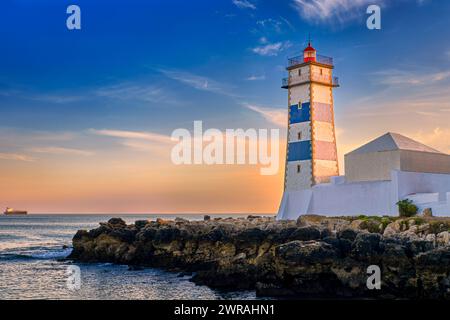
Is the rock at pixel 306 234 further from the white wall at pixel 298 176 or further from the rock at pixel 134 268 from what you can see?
the white wall at pixel 298 176

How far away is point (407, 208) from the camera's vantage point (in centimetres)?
2352

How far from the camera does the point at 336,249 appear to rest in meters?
16.7

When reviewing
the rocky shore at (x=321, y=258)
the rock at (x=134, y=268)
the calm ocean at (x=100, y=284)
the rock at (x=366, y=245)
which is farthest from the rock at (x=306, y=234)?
the rock at (x=134, y=268)

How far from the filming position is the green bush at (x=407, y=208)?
76.7 feet

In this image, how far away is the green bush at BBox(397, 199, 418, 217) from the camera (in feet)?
76.7

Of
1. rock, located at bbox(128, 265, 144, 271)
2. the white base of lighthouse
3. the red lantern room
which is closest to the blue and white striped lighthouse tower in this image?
the red lantern room

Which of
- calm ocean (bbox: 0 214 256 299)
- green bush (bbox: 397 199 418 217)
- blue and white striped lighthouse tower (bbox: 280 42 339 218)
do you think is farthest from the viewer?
blue and white striped lighthouse tower (bbox: 280 42 339 218)

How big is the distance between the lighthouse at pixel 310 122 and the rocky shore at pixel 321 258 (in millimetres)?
5576

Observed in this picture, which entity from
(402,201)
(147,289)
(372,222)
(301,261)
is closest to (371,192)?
(402,201)

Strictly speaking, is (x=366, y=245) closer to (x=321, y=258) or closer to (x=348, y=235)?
(x=348, y=235)

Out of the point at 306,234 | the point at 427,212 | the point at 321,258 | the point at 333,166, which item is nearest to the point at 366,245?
the point at 321,258

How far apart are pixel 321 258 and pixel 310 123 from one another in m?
13.7

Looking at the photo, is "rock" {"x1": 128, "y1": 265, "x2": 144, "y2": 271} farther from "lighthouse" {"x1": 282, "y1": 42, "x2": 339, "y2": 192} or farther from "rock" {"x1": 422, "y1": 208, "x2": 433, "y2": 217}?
"rock" {"x1": 422, "y1": 208, "x2": 433, "y2": 217}
